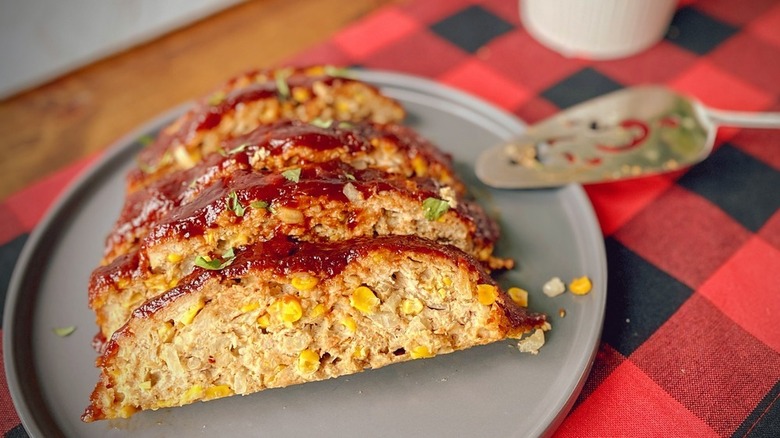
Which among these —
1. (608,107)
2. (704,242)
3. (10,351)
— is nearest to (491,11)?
(608,107)

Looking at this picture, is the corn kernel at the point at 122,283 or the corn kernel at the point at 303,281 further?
the corn kernel at the point at 122,283

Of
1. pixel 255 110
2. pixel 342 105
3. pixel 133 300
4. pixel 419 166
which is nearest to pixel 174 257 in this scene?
pixel 133 300

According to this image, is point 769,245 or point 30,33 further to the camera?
point 30,33

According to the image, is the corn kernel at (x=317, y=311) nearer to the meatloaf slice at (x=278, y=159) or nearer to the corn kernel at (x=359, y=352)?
the corn kernel at (x=359, y=352)

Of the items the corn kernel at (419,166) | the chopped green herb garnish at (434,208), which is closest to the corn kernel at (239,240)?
the chopped green herb garnish at (434,208)

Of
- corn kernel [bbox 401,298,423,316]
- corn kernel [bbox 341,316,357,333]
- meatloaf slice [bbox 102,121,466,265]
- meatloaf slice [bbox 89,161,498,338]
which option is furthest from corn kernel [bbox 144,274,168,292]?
corn kernel [bbox 401,298,423,316]

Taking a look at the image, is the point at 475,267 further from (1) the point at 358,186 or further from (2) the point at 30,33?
(2) the point at 30,33

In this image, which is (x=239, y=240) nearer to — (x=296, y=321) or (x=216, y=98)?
(x=296, y=321)
